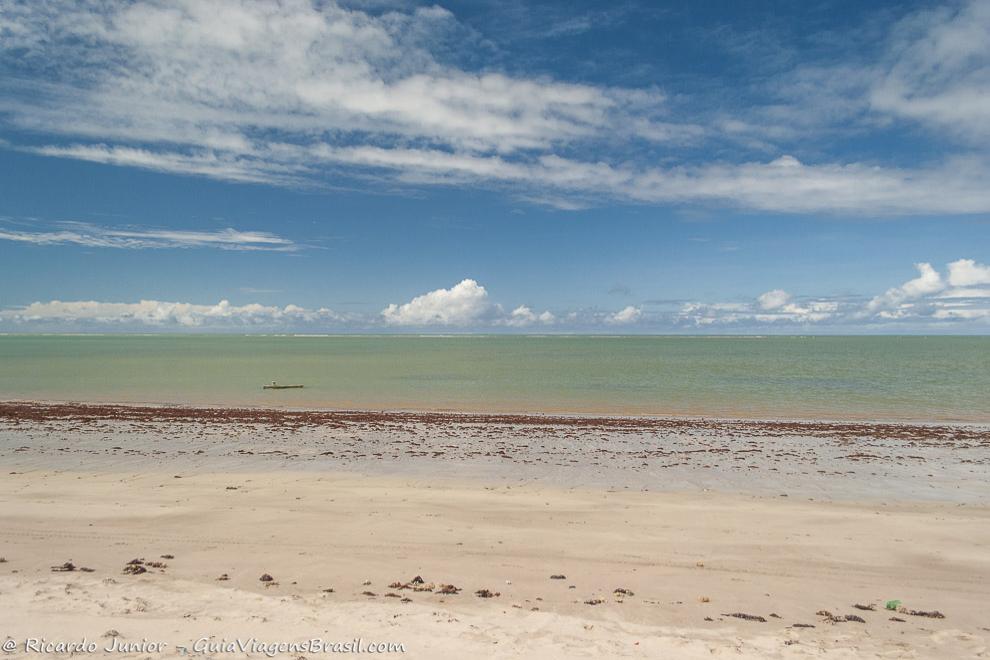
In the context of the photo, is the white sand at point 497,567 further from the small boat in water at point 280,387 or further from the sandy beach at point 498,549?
the small boat in water at point 280,387

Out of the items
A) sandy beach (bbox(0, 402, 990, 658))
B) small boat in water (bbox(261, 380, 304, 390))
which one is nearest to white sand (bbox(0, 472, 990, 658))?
sandy beach (bbox(0, 402, 990, 658))

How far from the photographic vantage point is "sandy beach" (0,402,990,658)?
765cm

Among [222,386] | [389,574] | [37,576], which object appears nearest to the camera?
[37,576]

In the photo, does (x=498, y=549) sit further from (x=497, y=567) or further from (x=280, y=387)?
(x=280, y=387)

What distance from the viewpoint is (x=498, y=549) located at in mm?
11195

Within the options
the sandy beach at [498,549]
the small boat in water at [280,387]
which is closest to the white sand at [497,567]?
the sandy beach at [498,549]

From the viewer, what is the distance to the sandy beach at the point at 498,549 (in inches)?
301

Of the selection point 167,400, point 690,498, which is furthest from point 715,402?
point 167,400

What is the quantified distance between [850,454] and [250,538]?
68.8ft

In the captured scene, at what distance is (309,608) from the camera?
8.29 m

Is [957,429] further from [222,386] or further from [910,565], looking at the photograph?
[222,386]

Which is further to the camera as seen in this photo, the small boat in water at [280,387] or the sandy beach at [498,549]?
the small boat in water at [280,387]

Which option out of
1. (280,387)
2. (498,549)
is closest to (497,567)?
(498,549)

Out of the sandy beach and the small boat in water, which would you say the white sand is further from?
the small boat in water
